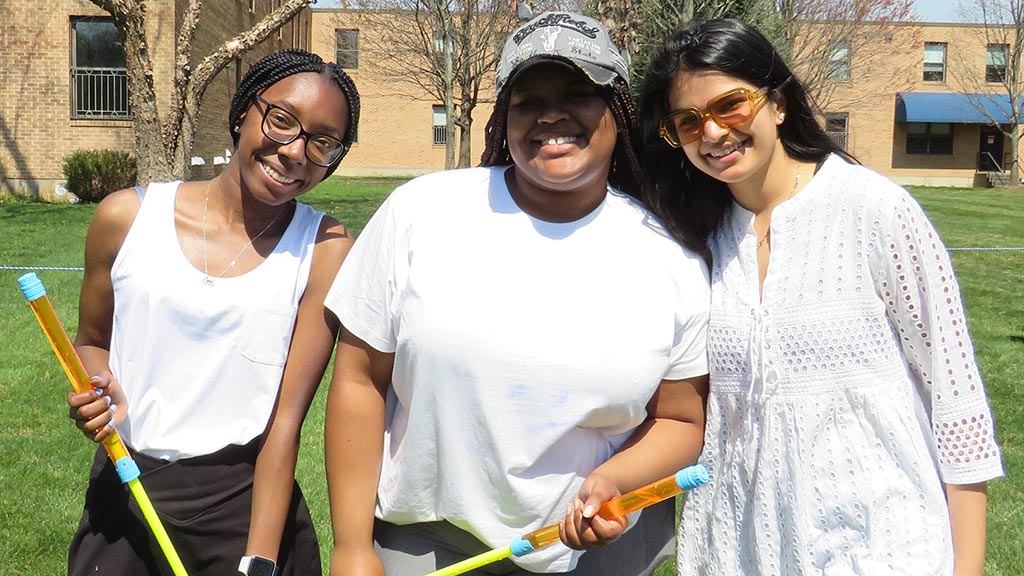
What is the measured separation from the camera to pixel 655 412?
2.29m

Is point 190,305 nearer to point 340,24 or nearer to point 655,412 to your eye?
point 655,412

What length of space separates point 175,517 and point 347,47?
35415mm

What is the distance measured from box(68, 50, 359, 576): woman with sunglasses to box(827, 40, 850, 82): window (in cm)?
1965

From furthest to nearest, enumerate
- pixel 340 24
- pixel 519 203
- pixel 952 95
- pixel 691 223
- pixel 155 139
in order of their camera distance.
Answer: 1. pixel 952 95
2. pixel 340 24
3. pixel 155 139
4. pixel 691 223
5. pixel 519 203

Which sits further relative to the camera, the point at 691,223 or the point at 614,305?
the point at 691,223

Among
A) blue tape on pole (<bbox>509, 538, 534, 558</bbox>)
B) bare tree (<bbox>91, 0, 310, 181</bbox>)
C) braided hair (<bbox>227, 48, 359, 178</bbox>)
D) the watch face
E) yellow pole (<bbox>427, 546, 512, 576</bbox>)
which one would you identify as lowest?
the watch face

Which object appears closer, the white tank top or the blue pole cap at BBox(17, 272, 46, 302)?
the blue pole cap at BBox(17, 272, 46, 302)

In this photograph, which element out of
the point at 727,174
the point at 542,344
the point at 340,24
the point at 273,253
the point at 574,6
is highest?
the point at 340,24

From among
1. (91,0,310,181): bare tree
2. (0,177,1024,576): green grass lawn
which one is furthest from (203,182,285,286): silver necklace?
(91,0,310,181): bare tree

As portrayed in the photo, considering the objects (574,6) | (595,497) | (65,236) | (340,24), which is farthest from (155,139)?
(340,24)

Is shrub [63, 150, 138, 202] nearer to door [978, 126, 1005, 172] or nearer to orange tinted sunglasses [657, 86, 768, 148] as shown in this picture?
orange tinted sunglasses [657, 86, 768, 148]

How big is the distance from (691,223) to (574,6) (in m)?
15.8

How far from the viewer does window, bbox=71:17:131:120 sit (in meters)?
20.3

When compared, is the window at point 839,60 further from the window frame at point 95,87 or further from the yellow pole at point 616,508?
the yellow pole at point 616,508
